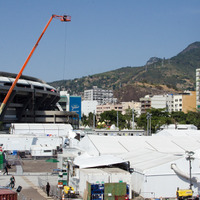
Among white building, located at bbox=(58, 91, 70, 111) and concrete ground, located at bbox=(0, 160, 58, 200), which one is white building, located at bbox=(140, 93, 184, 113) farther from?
concrete ground, located at bbox=(0, 160, 58, 200)

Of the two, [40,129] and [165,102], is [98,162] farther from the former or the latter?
[165,102]

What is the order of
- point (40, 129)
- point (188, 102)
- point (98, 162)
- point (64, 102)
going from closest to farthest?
point (98, 162) → point (40, 129) → point (188, 102) → point (64, 102)

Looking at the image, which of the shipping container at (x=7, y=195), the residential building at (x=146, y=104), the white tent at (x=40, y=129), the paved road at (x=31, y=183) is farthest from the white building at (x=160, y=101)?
the shipping container at (x=7, y=195)

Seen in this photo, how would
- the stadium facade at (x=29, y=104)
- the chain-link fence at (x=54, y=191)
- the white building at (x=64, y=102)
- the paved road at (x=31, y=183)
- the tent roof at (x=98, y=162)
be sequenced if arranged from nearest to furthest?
the chain-link fence at (x=54, y=191) → the paved road at (x=31, y=183) → the tent roof at (x=98, y=162) → the stadium facade at (x=29, y=104) → the white building at (x=64, y=102)

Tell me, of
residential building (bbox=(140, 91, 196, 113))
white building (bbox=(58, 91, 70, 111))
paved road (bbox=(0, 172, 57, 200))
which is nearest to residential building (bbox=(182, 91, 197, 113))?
residential building (bbox=(140, 91, 196, 113))

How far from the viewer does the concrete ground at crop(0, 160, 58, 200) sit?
29.5 m

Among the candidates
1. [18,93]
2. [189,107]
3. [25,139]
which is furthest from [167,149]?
[189,107]

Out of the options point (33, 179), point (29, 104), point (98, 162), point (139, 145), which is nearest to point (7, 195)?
point (98, 162)

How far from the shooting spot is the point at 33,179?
3766 cm

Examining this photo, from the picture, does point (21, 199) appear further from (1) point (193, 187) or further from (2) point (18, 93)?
(2) point (18, 93)

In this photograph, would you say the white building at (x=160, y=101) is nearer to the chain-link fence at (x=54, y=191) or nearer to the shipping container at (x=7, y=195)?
the chain-link fence at (x=54, y=191)

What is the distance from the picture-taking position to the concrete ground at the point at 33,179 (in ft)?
96.8

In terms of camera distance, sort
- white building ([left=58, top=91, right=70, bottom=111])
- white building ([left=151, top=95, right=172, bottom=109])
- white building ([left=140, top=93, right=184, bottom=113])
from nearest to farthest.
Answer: white building ([left=140, top=93, right=184, bottom=113])
white building ([left=151, top=95, right=172, bottom=109])
white building ([left=58, top=91, right=70, bottom=111])

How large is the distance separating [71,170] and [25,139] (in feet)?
99.8
